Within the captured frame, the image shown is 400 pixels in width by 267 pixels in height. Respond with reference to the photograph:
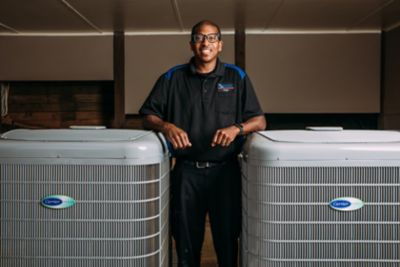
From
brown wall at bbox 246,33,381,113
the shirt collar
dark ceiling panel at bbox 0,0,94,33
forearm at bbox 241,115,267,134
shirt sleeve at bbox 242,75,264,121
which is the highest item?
dark ceiling panel at bbox 0,0,94,33

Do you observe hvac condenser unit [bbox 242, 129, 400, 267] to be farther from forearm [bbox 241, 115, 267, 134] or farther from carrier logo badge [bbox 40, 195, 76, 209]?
carrier logo badge [bbox 40, 195, 76, 209]

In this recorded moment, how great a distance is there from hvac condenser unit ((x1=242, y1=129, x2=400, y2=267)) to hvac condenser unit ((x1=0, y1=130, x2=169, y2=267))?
0.34 metres

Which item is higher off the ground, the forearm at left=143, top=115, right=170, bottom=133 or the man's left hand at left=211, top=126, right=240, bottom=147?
the forearm at left=143, top=115, right=170, bottom=133

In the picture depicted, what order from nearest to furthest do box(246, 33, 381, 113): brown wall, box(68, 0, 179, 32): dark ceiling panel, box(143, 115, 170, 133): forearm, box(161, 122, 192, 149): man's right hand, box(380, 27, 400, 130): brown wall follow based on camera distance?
box(161, 122, 192, 149): man's right hand
box(143, 115, 170, 133): forearm
box(68, 0, 179, 32): dark ceiling panel
box(380, 27, 400, 130): brown wall
box(246, 33, 381, 113): brown wall

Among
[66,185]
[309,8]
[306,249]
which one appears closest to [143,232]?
[66,185]

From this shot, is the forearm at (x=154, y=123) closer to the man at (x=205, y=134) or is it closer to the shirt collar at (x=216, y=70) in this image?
the man at (x=205, y=134)

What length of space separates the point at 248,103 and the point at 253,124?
12cm

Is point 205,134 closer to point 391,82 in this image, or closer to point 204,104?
point 204,104

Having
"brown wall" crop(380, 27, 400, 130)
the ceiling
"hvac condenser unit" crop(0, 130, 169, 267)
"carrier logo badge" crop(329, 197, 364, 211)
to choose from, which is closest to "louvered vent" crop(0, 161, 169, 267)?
"hvac condenser unit" crop(0, 130, 169, 267)

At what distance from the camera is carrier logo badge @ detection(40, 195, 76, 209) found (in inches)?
55.1

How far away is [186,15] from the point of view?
15.6 feet

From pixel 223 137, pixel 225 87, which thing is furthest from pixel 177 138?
pixel 225 87

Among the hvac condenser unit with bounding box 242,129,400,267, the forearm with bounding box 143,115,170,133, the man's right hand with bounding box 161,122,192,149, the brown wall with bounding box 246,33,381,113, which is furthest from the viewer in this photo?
the brown wall with bounding box 246,33,381,113

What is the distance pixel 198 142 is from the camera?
1.81 m
